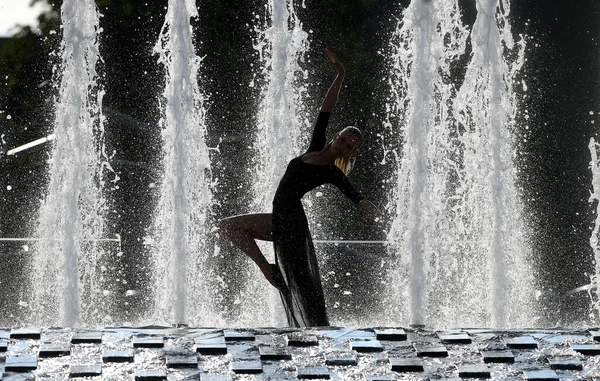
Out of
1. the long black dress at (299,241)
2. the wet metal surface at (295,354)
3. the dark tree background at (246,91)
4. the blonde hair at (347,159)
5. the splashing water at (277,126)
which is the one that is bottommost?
the wet metal surface at (295,354)

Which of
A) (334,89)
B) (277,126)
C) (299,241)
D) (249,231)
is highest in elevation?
(277,126)

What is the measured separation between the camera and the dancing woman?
555 centimetres

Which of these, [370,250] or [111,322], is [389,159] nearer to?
[370,250]

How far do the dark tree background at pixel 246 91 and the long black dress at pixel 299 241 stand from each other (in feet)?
27.1

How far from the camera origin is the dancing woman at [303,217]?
555 cm

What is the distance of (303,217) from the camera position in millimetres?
5703

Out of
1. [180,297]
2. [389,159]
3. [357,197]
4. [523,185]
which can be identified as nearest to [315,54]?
[389,159]

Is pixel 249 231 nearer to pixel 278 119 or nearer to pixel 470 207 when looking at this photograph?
pixel 278 119

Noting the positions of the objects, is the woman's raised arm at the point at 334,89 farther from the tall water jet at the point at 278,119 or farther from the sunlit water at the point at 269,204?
the tall water jet at the point at 278,119

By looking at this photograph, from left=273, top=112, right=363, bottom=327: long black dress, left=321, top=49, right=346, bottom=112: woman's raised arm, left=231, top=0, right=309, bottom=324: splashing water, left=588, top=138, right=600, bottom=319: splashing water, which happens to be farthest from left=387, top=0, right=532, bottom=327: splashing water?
left=321, top=49, right=346, bottom=112: woman's raised arm

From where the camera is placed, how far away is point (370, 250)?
12359mm

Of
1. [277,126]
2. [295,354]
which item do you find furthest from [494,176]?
[295,354]

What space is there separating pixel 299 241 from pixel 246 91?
382 inches

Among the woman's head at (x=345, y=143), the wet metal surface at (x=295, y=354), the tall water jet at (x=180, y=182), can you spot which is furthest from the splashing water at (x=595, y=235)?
the wet metal surface at (x=295, y=354)
